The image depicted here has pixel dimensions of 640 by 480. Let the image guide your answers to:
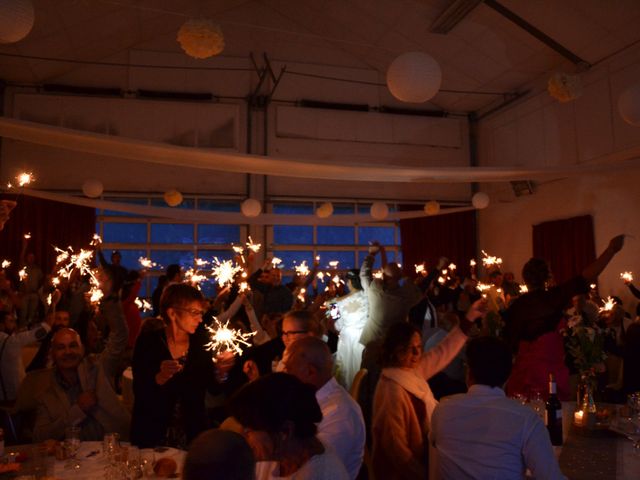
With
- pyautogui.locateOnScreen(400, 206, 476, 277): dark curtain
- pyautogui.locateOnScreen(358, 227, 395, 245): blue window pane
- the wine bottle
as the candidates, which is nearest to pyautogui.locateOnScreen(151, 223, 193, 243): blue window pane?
pyautogui.locateOnScreen(358, 227, 395, 245): blue window pane

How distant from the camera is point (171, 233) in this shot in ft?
38.4

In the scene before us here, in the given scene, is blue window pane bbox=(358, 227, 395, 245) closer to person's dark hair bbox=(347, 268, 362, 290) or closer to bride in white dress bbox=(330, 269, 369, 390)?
person's dark hair bbox=(347, 268, 362, 290)

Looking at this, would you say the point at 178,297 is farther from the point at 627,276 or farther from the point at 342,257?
the point at 342,257

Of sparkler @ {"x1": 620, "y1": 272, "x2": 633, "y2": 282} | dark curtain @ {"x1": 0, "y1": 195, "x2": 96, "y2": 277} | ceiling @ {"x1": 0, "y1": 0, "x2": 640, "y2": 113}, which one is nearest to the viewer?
sparkler @ {"x1": 620, "y1": 272, "x2": 633, "y2": 282}

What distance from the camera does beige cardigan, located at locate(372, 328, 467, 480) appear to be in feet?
8.26

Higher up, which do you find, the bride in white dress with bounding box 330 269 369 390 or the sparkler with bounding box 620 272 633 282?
the sparkler with bounding box 620 272 633 282

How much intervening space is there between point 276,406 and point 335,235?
1127 centimetres

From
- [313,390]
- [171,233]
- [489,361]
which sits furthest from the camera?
[171,233]

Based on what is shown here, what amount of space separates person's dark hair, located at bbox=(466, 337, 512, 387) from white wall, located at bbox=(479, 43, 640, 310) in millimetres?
6595

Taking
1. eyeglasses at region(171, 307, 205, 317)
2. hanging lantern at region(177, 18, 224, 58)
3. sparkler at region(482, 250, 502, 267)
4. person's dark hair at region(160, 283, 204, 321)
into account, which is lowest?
eyeglasses at region(171, 307, 205, 317)

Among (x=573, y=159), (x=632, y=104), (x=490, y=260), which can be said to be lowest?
(x=490, y=260)

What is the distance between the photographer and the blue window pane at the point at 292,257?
12.1 metres

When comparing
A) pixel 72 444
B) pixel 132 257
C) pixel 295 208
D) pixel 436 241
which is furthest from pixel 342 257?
pixel 72 444

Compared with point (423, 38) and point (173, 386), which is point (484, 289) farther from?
point (423, 38)
